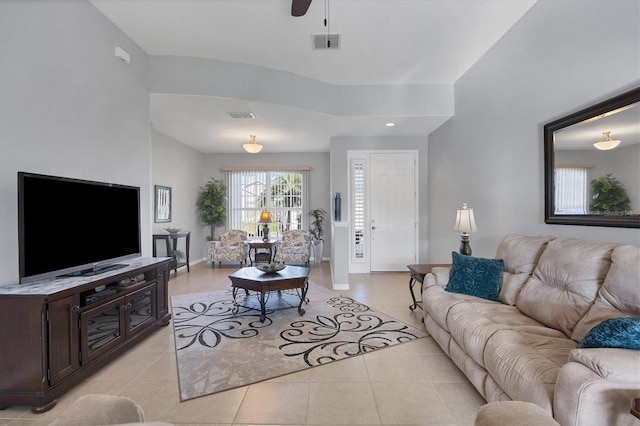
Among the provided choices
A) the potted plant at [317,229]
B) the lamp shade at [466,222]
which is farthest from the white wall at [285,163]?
the lamp shade at [466,222]

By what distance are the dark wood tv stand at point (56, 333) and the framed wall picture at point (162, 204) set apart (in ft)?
10.8

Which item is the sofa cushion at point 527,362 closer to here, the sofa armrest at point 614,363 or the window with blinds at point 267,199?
the sofa armrest at point 614,363

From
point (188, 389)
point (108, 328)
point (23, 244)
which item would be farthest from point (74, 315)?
point (188, 389)

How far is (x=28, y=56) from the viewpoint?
2275 mm

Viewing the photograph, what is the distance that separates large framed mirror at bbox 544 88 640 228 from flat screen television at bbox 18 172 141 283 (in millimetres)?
3969

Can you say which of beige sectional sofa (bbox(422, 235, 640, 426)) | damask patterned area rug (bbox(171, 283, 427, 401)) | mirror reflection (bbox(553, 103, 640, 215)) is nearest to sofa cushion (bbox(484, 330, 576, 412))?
beige sectional sofa (bbox(422, 235, 640, 426))

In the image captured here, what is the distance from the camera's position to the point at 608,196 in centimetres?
211

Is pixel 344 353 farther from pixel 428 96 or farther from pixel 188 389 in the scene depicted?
pixel 428 96

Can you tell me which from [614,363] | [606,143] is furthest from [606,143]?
[614,363]

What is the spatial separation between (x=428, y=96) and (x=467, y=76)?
0.60 metres

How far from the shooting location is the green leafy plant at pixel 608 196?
202 centimetres

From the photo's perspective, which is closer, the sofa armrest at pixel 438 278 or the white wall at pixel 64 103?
the white wall at pixel 64 103

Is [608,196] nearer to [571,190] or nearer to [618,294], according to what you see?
[571,190]

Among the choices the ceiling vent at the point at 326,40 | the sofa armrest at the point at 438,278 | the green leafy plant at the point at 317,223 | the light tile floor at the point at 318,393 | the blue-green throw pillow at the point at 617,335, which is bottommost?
the light tile floor at the point at 318,393
